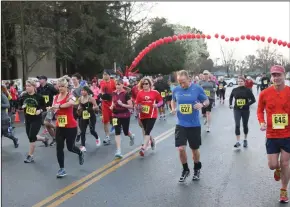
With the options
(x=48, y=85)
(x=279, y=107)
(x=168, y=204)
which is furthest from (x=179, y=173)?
(x=48, y=85)

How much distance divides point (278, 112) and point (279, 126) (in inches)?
7.5

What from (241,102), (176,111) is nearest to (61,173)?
(176,111)

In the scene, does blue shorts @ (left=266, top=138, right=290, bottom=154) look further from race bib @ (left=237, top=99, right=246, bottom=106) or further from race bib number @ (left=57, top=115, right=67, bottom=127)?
race bib @ (left=237, top=99, right=246, bottom=106)

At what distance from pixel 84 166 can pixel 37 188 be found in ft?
5.21

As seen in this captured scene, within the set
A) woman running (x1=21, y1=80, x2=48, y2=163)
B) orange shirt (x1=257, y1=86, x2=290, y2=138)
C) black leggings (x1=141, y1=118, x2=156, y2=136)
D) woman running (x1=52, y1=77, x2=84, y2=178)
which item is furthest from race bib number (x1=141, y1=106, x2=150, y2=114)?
orange shirt (x1=257, y1=86, x2=290, y2=138)

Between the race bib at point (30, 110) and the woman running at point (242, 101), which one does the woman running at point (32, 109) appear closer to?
the race bib at point (30, 110)

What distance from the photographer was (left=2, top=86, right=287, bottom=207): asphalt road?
551cm

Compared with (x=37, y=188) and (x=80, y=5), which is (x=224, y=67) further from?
(x=37, y=188)

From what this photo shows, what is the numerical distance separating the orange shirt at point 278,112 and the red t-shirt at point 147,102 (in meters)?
3.64

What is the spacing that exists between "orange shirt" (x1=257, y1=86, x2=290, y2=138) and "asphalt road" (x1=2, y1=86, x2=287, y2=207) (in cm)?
94

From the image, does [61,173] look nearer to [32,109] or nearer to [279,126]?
[32,109]

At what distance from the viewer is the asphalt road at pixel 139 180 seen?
5508mm

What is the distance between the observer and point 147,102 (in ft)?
28.8

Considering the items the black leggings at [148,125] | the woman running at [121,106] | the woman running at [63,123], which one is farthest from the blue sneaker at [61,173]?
the black leggings at [148,125]
